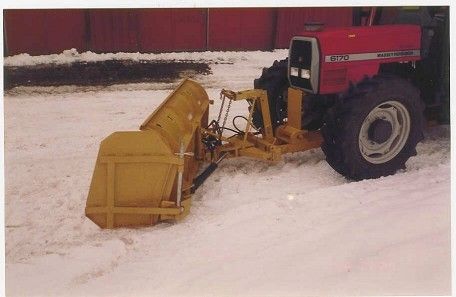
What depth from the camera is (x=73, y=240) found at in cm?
249

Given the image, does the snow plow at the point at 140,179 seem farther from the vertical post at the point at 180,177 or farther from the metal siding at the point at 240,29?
the metal siding at the point at 240,29

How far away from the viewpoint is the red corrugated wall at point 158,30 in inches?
273

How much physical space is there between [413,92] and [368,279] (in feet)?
4.32

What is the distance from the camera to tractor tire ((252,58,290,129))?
3.51 metres

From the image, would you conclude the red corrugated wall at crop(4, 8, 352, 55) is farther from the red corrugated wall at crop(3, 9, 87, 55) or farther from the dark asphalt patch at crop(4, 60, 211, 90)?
the dark asphalt patch at crop(4, 60, 211, 90)

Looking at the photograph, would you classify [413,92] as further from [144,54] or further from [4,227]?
[144,54]

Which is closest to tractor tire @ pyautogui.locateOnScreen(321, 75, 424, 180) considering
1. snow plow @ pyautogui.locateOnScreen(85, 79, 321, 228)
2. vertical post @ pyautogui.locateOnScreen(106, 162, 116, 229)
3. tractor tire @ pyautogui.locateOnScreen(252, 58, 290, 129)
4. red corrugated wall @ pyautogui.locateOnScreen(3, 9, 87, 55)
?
tractor tire @ pyautogui.locateOnScreen(252, 58, 290, 129)

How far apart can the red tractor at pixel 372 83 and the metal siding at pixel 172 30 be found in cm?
402

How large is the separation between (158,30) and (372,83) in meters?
4.79

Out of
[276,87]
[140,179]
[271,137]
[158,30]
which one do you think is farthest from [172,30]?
[140,179]

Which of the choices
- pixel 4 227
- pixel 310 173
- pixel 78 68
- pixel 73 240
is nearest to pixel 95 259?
pixel 73 240

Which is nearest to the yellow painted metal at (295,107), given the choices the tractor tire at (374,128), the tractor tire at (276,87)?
the tractor tire at (276,87)

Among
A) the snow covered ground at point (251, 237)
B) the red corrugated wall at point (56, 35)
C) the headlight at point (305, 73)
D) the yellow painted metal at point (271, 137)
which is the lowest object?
the snow covered ground at point (251, 237)

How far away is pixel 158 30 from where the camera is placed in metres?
7.11
